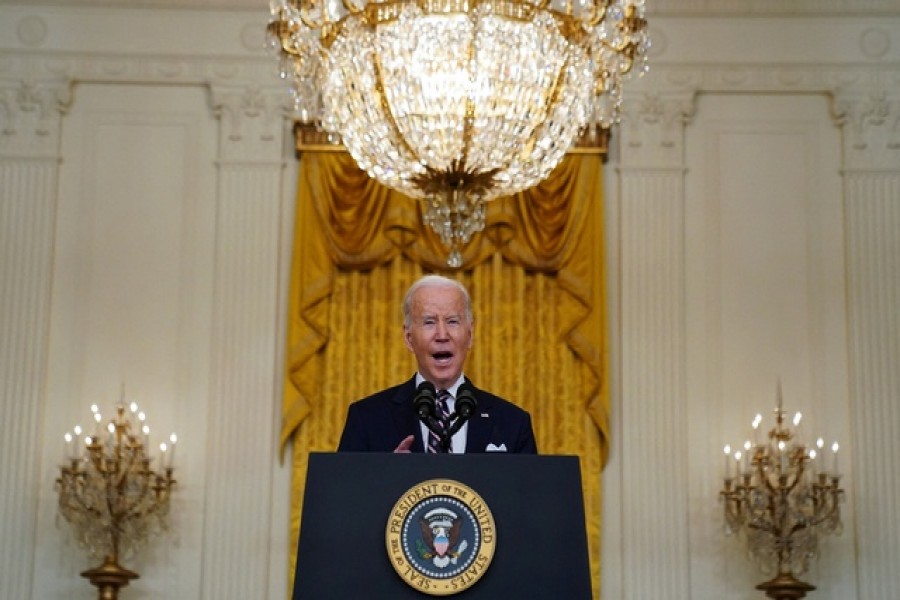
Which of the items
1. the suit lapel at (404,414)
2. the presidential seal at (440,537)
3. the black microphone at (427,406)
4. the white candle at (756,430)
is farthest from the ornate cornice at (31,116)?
the presidential seal at (440,537)

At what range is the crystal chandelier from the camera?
754cm

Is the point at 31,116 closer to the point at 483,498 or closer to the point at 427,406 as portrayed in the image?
the point at 427,406

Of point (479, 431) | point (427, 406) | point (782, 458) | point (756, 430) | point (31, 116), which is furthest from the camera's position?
point (31, 116)

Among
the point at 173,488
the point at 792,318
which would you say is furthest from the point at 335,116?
the point at 792,318

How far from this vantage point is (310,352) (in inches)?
409

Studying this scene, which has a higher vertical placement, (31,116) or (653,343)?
(31,116)

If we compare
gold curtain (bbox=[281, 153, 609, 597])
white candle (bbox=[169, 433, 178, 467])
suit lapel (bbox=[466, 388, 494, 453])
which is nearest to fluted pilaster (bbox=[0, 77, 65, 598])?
white candle (bbox=[169, 433, 178, 467])

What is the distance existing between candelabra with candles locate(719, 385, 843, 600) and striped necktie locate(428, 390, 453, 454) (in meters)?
5.19

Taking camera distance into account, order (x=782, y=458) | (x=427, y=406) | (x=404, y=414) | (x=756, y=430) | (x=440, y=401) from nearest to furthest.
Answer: (x=427, y=406) → (x=440, y=401) → (x=404, y=414) → (x=782, y=458) → (x=756, y=430)

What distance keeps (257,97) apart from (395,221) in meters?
1.33

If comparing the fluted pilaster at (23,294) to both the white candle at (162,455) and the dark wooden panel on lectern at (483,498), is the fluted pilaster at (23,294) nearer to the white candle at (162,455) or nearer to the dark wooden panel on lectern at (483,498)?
the white candle at (162,455)

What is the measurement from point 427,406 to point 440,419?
0.10 meters

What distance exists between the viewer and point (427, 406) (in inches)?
182

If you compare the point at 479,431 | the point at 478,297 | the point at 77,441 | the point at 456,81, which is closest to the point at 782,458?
Answer: the point at 478,297
